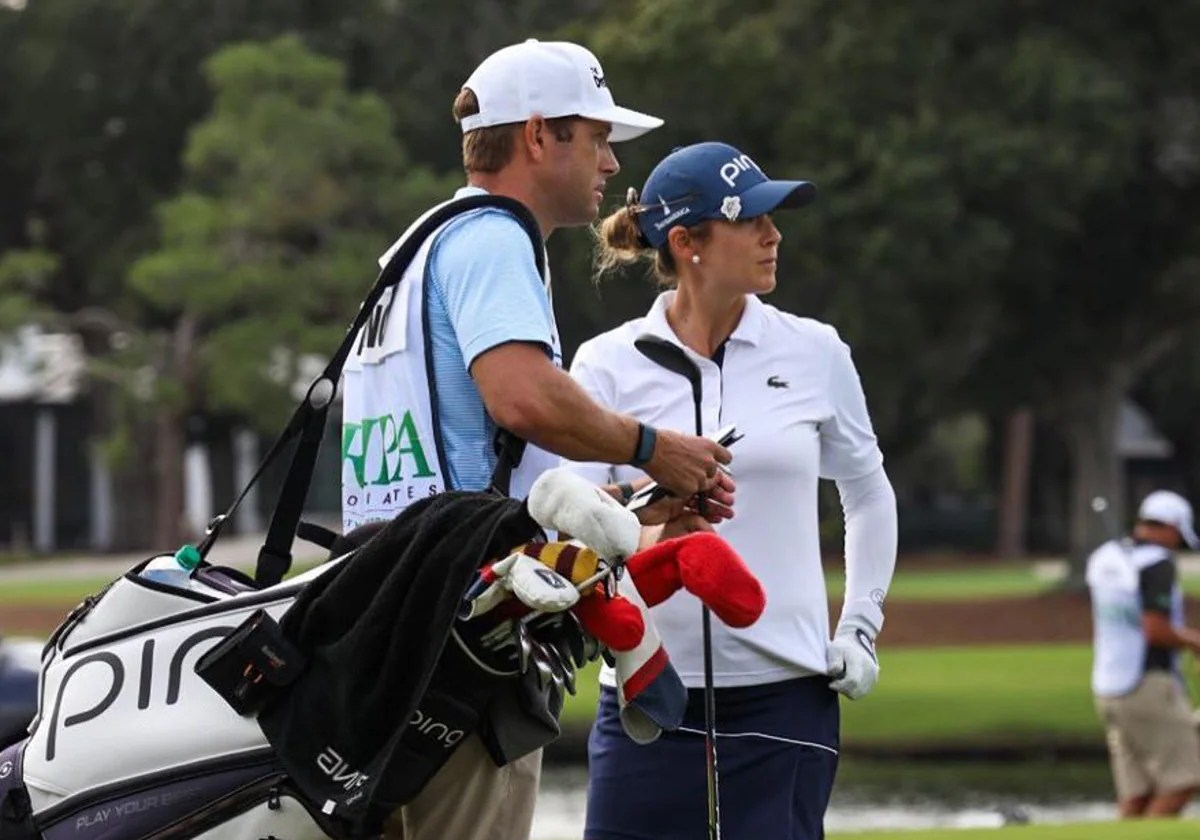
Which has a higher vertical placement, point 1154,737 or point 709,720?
point 709,720

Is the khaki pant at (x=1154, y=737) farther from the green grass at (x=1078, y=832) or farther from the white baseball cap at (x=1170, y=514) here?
the green grass at (x=1078, y=832)

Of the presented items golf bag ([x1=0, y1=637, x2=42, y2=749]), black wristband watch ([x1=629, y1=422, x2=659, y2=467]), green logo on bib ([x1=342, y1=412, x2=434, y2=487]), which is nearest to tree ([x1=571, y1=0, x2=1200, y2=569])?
golf bag ([x1=0, y1=637, x2=42, y2=749])

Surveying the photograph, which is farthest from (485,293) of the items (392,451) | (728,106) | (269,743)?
(728,106)

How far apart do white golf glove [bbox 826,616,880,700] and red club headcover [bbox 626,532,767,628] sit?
1480mm

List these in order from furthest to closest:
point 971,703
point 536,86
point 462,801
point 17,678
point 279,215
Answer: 1. point 279,215
2. point 971,703
3. point 17,678
4. point 536,86
5. point 462,801

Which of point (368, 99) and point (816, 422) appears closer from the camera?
point (816, 422)

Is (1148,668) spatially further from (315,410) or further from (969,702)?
(315,410)

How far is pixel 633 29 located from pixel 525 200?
26288mm

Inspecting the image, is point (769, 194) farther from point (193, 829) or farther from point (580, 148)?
point (193, 829)

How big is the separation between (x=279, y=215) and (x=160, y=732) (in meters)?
29.5

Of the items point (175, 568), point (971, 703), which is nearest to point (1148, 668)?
point (971, 703)

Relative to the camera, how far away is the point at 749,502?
17.6ft

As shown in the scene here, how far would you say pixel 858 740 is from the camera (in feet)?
65.1

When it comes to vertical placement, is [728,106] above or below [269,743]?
above
